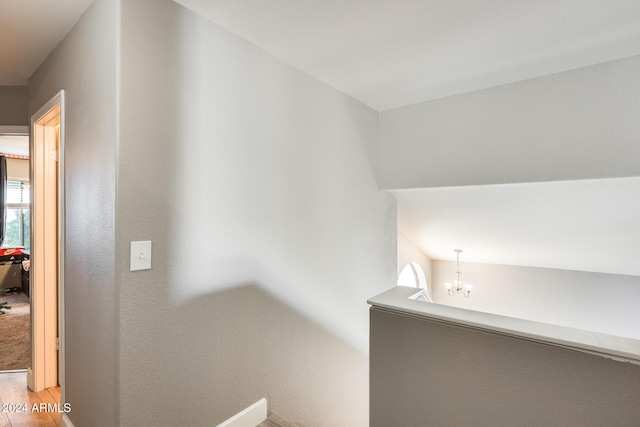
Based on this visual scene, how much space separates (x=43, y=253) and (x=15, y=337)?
1878mm

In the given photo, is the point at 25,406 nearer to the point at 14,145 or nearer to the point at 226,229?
the point at 226,229

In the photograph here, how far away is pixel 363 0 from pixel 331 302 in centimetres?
203

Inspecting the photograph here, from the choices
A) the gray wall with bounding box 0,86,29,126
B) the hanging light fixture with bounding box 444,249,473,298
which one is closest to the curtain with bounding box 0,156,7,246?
A: the gray wall with bounding box 0,86,29,126

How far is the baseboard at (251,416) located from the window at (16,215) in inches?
253

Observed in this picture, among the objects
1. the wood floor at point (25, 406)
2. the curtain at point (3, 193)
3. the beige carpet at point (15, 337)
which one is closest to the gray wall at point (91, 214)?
the wood floor at point (25, 406)

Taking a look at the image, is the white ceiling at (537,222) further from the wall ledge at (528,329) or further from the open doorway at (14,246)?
the open doorway at (14,246)

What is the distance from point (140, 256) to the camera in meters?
1.33

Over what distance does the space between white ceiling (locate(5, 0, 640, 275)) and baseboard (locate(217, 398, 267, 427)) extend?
2.21 metres

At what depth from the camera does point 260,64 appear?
1.88 m

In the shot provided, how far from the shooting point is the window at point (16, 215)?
18.5 ft

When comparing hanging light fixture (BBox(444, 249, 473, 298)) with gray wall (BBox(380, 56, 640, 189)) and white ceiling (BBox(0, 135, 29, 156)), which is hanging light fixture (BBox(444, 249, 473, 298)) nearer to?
gray wall (BBox(380, 56, 640, 189))

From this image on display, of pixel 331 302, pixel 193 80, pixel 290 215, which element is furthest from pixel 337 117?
pixel 331 302

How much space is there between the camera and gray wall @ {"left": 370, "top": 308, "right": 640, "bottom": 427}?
82 centimetres

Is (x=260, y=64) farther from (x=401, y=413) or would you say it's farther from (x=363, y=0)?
(x=401, y=413)
